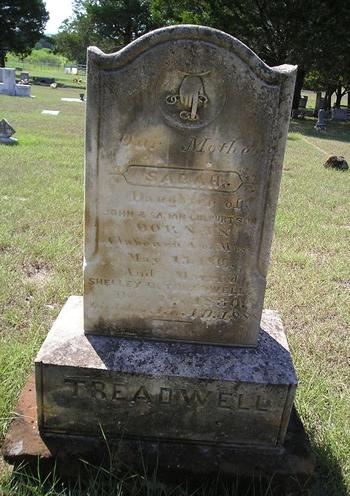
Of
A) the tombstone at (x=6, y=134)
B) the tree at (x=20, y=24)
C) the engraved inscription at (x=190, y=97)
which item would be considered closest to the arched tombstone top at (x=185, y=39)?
the engraved inscription at (x=190, y=97)

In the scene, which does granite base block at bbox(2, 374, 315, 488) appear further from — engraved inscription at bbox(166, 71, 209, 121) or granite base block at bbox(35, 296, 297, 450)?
engraved inscription at bbox(166, 71, 209, 121)

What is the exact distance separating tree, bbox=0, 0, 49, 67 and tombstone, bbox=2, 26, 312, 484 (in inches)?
1838

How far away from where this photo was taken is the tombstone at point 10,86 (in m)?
24.1

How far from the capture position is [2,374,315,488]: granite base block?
2191 mm

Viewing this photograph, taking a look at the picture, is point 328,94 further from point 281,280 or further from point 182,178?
point 182,178

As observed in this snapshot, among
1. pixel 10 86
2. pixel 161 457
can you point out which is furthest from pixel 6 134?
pixel 10 86

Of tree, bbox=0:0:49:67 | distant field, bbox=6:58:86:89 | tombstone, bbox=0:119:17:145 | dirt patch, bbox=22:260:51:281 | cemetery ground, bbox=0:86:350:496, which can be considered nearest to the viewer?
cemetery ground, bbox=0:86:350:496

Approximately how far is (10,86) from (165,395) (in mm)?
25136

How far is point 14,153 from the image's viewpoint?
366 inches

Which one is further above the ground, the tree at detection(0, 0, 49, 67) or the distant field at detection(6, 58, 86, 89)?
the tree at detection(0, 0, 49, 67)

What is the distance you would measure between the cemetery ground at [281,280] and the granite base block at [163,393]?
275 millimetres

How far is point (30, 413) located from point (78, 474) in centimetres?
40

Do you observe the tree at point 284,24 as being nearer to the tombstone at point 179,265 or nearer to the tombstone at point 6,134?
the tombstone at point 6,134

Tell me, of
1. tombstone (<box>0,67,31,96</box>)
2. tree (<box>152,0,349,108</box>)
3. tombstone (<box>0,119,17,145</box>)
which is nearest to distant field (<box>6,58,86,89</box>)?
tombstone (<box>0,67,31,96</box>)
